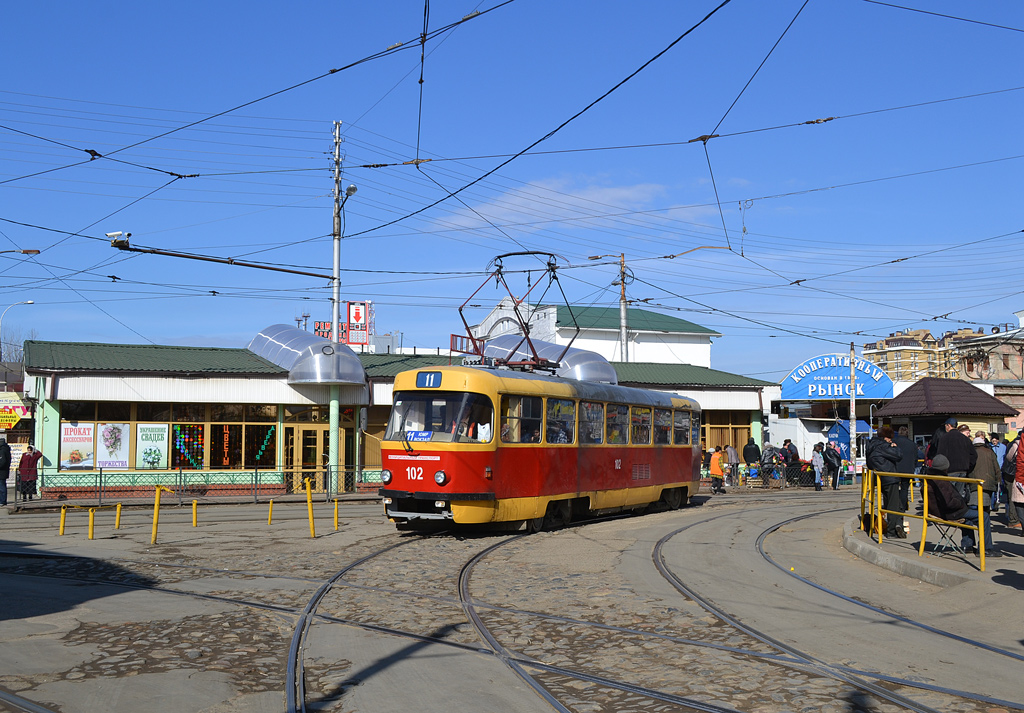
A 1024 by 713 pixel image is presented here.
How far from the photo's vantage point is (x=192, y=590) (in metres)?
10.5

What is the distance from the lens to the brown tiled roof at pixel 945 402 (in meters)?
26.0

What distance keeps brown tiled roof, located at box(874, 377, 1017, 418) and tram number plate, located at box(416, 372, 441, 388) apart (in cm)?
1596

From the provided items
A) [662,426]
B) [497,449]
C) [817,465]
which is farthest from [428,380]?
[817,465]

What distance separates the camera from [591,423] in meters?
18.1

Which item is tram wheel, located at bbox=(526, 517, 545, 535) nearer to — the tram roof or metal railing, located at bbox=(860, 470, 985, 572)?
the tram roof

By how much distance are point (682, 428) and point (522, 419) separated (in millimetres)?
8320

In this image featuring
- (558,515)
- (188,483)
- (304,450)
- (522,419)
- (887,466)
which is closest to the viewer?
(887,466)

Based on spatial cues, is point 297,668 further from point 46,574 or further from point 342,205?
point 342,205

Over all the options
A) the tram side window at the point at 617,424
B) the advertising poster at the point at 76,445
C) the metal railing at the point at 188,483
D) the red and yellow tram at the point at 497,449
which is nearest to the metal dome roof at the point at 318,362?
the metal railing at the point at 188,483

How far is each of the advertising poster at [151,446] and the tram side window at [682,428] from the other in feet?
55.4

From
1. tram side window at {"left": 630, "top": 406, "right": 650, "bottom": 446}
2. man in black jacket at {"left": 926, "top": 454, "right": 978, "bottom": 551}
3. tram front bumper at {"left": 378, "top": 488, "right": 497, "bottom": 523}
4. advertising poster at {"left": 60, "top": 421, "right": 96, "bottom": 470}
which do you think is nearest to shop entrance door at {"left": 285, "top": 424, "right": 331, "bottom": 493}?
advertising poster at {"left": 60, "top": 421, "right": 96, "bottom": 470}

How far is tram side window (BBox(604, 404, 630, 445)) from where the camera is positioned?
18828 millimetres

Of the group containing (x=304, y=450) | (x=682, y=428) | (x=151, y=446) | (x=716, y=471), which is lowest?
(x=716, y=471)

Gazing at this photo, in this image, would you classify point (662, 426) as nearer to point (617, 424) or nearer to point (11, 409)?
point (617, 424)
